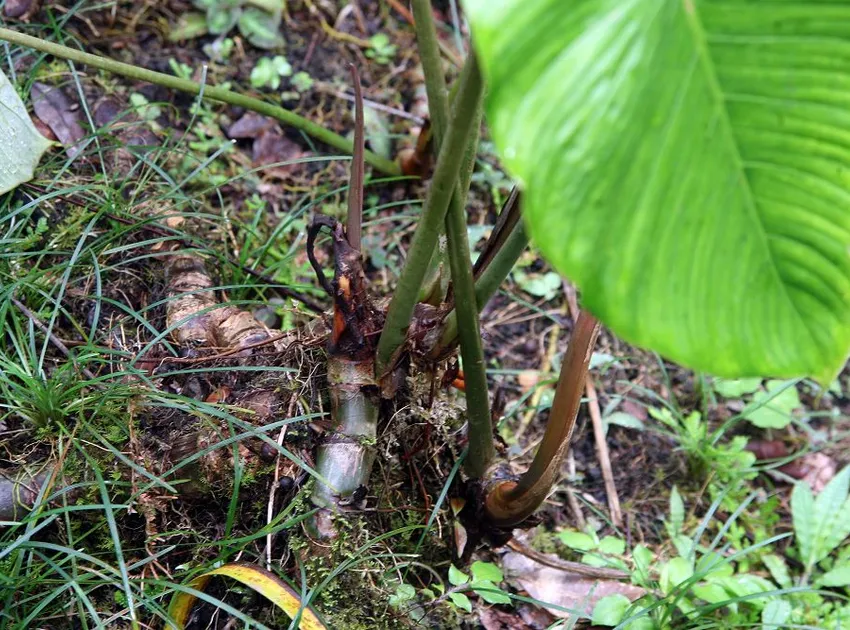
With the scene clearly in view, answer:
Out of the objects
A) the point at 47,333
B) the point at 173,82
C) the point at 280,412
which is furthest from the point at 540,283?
the point at 47,333

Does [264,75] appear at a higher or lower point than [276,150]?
higher

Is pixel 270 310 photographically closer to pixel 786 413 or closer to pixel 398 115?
pixel 398 115

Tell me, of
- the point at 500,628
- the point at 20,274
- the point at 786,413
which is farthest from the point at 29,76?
the point at 786,413

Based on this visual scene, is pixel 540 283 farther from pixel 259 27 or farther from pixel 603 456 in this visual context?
pixel 259 27

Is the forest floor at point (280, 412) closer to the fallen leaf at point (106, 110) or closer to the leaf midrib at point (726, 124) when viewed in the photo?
the fallen leaf at point (106, 110)

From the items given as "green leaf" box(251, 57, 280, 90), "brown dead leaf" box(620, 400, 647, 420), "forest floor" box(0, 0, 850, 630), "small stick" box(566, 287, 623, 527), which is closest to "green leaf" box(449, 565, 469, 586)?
"forest floor" box(0, 0, 850, 630)

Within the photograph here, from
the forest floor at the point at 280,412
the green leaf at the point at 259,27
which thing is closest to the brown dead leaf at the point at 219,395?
the forest floor at the point at 280,412

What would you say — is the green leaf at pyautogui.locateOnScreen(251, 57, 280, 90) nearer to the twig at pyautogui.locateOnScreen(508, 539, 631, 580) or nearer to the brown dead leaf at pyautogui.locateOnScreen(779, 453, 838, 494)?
the twig at pyautogui.locateOnScreen(508, 539, 631, 580)

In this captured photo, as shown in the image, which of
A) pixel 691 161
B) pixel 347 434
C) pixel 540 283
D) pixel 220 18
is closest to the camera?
pixel 691 161
